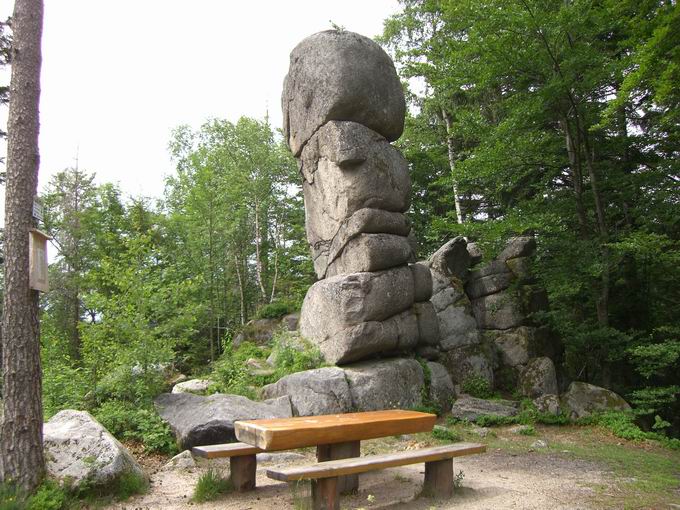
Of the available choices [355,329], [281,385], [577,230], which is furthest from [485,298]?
A: [281,385]

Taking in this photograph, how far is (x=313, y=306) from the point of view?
12.2 metres

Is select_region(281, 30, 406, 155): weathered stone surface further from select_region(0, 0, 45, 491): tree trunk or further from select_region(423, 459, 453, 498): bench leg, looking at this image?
select_region(423, 459, 453, 498): bench leg

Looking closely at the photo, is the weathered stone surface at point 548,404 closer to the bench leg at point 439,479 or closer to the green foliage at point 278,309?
the bench leg at point 439,479

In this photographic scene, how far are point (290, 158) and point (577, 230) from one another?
15046 millimetres

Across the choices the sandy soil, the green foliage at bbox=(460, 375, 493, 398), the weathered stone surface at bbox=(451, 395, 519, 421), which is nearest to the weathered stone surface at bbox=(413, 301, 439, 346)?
the green foliage at bbox=(460, 375, 493, 398)

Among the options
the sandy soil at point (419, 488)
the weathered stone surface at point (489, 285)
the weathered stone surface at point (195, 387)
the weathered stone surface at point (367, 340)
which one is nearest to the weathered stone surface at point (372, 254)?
the weathered stone surface at point (367, 340)

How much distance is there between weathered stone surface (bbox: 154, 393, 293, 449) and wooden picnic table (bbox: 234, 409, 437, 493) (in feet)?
7.33

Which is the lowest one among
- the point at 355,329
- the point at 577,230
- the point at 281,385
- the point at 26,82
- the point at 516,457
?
the point at 516,457

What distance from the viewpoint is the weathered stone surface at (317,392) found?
10211mm

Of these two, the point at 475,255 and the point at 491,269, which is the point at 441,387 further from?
the point at 475,255

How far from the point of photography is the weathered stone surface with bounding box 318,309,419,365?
11.1 metres

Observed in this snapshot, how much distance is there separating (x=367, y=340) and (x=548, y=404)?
15.2ft

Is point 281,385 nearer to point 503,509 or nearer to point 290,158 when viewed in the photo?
point 503,509

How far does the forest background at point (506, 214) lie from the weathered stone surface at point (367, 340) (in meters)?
3.02
